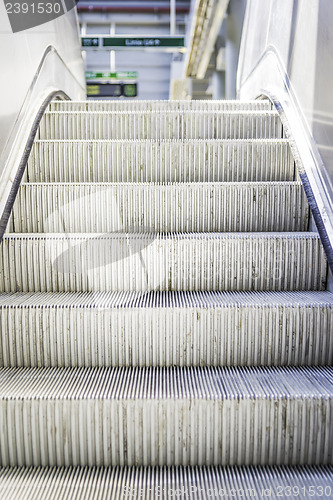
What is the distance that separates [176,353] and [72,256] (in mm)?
586

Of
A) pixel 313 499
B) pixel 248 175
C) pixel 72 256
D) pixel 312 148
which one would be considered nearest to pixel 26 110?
pixel 72 256

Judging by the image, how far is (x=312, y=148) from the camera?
2.02m

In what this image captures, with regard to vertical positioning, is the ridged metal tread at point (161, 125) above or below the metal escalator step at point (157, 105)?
below

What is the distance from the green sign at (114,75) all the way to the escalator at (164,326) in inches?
448

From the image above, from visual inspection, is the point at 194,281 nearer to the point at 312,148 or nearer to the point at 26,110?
the point at 312,148

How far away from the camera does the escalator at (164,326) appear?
132 cm

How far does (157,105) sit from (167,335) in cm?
176

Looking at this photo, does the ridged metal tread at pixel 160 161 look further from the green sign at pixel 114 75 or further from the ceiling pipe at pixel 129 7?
the ceiling pipe at pixel 129 7

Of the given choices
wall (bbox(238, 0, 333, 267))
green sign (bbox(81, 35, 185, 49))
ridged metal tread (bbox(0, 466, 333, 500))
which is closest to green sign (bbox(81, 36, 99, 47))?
green sign (bbox(81, 35, 185, 49))

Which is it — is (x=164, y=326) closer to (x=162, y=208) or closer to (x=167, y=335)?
(x=167, y=335)

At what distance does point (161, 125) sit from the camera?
255 centimetres

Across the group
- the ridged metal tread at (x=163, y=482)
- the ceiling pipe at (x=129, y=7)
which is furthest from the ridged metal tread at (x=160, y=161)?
the ceiling pipe at (x=129, y=7)

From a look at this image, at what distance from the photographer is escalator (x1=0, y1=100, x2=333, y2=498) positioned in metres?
1.32

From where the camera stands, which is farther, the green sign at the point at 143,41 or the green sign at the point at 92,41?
the green sign at the point at 143,41
